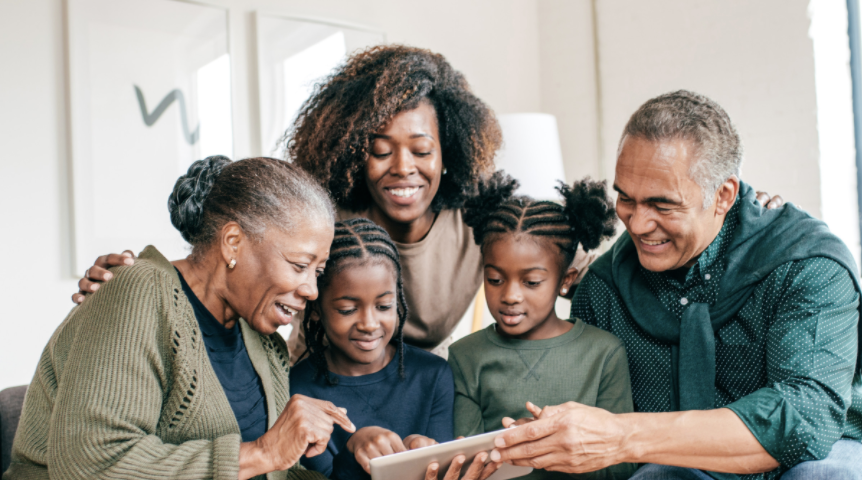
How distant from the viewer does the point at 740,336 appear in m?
1.84

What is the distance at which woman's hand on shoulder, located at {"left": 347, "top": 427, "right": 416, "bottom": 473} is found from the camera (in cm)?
156

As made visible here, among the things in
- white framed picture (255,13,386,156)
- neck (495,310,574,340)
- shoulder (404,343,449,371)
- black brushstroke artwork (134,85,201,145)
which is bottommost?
shoulder (404,343,449,371)

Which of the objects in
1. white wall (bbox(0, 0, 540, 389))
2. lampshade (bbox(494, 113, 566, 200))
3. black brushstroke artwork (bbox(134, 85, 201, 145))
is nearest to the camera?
white wall (bbox(0, 0, 540, 389))

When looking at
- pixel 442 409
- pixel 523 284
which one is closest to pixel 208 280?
pixel 442 409

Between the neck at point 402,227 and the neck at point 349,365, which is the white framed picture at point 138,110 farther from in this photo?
the neck at point 349,365

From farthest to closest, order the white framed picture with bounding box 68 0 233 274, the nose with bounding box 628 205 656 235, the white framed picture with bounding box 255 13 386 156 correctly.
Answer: the white framed picture with bounding box 255 13 386 156, the white framed picture with bounding box 68 0 233 274, the nose with bounding box 628 205 656 235

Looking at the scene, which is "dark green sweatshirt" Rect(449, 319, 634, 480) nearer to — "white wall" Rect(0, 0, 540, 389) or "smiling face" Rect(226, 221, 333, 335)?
"smiling face" Rect(226, 221, 333, 335)

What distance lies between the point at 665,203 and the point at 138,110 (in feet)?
8.12

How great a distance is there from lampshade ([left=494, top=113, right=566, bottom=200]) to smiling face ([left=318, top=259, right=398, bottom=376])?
198cm

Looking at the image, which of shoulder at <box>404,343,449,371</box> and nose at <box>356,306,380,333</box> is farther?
shoulder at <box>404,343,449,371</box>

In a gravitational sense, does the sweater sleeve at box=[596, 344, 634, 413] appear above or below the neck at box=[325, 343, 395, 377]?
below

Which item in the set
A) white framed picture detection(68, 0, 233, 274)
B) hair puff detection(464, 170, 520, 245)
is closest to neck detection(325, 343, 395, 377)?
hair puff detection(464, 170, 520, 245)

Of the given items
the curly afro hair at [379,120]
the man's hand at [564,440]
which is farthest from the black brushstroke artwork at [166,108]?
the man's hand at [564,440]

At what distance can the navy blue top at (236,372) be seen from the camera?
1.59 metres
